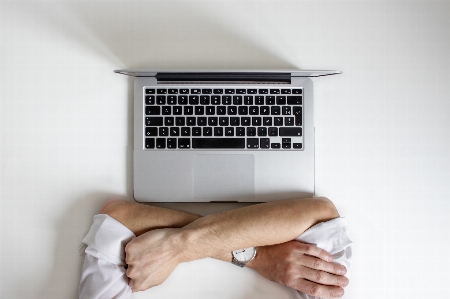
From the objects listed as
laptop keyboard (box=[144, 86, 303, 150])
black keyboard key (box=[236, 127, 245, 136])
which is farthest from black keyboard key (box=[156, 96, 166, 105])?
black keyboard key (box=[236, 127, 245, 136])

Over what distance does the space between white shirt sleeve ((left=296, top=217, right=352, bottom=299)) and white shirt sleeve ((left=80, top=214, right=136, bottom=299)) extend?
49 centimetres

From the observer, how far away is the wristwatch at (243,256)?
0.88m

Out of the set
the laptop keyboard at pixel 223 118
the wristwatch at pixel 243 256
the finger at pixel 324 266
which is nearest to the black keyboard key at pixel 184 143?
the laptop keyboard at pixel 223 118

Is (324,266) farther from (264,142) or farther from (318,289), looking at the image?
(264,142)

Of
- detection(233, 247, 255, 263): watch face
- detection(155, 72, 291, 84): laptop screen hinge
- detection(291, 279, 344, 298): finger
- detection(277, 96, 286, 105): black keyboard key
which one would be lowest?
detection(291, 279, 344, 298): finger

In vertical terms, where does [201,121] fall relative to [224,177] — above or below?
above

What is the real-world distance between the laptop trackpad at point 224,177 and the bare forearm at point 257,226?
6cm

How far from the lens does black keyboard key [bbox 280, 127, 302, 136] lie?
0.87m

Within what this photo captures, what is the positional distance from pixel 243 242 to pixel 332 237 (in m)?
0.23

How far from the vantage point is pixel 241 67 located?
0.91 meters

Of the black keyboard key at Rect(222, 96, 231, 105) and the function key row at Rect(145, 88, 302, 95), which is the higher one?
the function key row at Rect(145, 88, 302, 95)

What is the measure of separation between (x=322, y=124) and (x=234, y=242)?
405 mm

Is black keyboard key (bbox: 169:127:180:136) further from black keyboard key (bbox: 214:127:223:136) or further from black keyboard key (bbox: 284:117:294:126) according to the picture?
black keyboard key (bbox: 284:117:294:126)

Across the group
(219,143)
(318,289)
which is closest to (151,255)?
(219,143)
